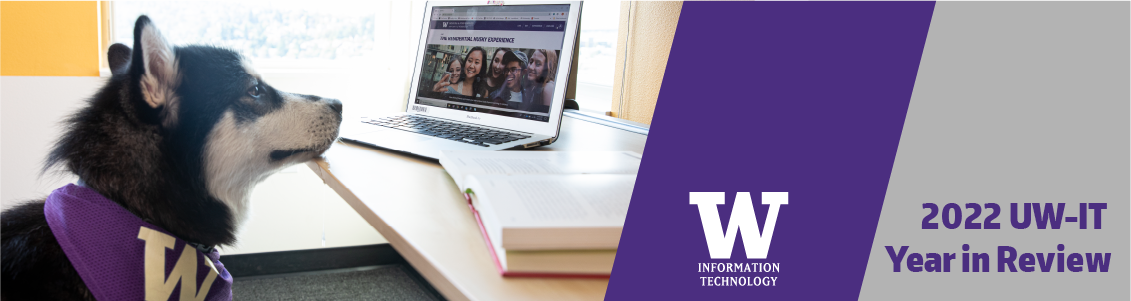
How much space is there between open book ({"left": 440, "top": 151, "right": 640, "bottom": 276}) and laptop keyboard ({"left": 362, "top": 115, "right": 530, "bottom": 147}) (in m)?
0.38

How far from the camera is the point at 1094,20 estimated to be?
0.71 metres

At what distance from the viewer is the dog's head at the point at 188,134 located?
84 centimetres

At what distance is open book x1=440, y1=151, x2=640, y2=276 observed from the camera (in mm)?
472

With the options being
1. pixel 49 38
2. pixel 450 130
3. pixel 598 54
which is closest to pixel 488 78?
pixel 450 130

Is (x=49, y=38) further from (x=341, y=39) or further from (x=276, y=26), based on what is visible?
(x=341, y=39)

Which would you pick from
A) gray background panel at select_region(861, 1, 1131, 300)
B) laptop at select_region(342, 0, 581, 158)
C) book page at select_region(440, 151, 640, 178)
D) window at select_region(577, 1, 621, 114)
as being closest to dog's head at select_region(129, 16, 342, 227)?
laptop at select_region(342, 0, 581, 158)

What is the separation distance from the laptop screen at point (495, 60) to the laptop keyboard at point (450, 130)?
61mm

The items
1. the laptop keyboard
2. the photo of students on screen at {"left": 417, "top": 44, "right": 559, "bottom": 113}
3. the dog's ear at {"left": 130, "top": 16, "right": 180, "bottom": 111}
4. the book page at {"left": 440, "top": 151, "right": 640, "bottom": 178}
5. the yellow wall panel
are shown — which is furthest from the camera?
the yellow wall panel

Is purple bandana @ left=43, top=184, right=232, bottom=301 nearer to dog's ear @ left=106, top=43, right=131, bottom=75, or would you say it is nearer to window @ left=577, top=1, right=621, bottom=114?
dog's ear @ left=106, top=43, right=131, bottom=75

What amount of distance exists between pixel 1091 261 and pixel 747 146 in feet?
1.16

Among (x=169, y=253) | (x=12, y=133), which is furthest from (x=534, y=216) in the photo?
(x=12, y=133)

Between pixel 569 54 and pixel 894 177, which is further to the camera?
pixel 569 54

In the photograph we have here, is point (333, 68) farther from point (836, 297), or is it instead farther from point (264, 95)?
point (836, 297)

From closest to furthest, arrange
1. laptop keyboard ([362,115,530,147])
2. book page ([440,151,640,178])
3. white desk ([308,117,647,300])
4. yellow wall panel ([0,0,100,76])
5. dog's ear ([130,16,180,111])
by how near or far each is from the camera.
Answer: white desk ([308,117,647,300]), book page ([440,151,640,178]), dog's ear ([130,16,180,111]), laptop keyboard ([362,115,530,147]), yellow wall panel ([0,0,100,76])
